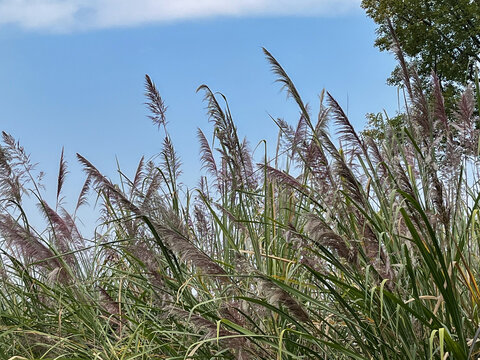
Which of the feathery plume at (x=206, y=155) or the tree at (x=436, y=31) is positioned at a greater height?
the tree at (x=436, y=31)

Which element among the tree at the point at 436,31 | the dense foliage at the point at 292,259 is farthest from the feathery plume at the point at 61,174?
the tree at the point at 436,31

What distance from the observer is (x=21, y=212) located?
3484 millimetres

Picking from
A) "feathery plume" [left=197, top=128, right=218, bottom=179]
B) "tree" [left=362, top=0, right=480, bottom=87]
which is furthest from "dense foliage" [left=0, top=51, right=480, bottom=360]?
"tree" [left=362, top=0, right=480, bottom=87]

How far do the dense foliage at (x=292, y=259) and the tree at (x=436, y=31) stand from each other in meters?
17.3

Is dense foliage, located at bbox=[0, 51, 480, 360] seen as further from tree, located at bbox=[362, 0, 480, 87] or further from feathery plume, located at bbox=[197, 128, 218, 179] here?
tree, located at bbox=[362, 0, 480, 87]

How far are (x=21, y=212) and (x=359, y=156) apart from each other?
188 centimetres

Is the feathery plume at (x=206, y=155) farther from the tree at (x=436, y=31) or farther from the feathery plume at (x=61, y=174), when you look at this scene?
the tree at (x=436, y=31)

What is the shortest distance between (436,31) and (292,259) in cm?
1863

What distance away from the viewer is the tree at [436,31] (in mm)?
19750

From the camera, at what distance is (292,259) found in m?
3.24

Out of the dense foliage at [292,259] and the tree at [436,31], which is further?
the tree at [436,31]

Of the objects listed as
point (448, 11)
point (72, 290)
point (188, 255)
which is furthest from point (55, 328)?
point (448, 11)

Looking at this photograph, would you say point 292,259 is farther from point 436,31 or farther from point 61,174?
point 436,31

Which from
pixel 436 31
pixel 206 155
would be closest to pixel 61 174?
pixel 206 155
